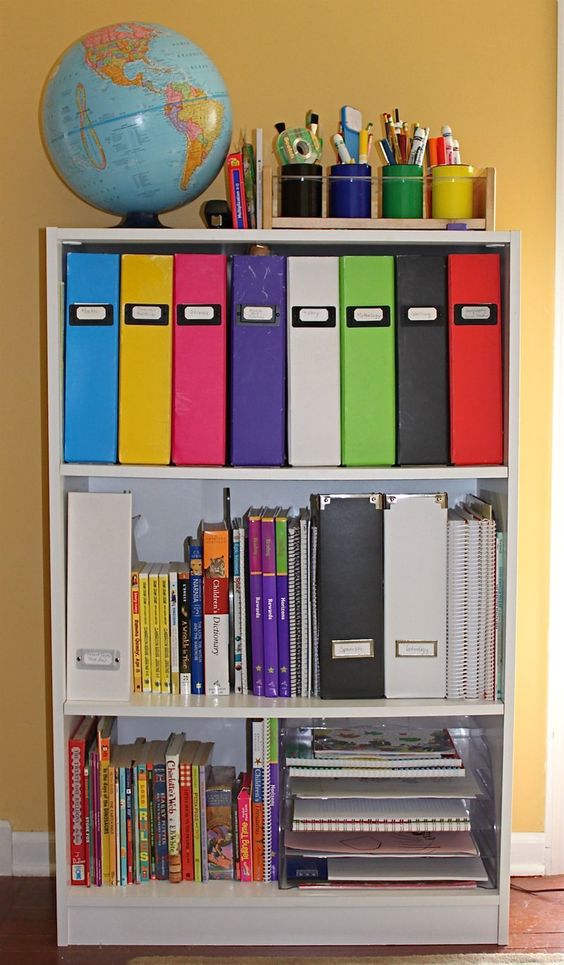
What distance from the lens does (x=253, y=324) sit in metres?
1.90

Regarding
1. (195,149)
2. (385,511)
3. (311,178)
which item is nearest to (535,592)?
(385,511)

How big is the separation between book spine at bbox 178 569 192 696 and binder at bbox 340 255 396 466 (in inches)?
15.8

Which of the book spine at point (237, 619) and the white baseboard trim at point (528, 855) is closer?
the book spine at point (237, 619)

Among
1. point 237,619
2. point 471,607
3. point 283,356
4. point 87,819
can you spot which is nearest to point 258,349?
point 283,356

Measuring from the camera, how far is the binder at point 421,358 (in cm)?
189

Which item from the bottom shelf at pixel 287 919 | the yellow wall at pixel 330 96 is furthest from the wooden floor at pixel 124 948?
the yellow wall at pixel 330 96

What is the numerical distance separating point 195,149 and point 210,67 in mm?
154

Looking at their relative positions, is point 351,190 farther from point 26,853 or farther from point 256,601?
point 26,853

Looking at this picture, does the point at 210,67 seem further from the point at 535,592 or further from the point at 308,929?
the point at 308,929

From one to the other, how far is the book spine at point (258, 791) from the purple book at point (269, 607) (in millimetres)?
79

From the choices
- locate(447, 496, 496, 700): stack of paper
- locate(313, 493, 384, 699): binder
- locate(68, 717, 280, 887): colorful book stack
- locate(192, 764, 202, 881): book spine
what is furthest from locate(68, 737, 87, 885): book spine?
locate(447, 496, 496, 700): stack of paper

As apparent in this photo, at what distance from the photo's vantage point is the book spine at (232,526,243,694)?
1979mm

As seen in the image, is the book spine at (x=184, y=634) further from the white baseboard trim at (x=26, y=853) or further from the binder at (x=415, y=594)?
the white baseboard trim at (x=26, y=853)

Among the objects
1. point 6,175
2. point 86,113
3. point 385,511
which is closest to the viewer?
point 86,113
